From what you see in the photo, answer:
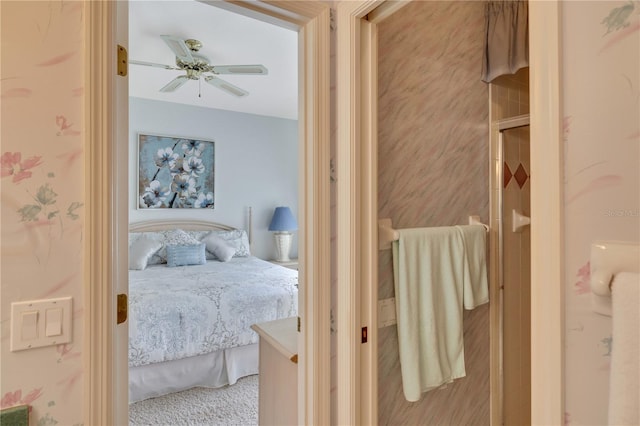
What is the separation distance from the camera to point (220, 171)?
4.79 m

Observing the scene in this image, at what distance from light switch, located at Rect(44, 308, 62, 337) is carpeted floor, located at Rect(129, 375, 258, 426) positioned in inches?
72.9

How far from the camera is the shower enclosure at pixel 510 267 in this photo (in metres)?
1.82

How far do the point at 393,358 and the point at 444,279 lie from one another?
39 centimetres

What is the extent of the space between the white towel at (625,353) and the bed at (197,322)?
2.47m

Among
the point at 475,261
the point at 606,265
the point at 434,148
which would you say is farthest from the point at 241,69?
the point at 606,265

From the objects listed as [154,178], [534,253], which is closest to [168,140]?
[154,178]

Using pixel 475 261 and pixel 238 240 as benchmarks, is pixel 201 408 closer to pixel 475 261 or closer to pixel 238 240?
pixel 475 261

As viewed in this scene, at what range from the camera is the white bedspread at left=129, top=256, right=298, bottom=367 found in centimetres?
239

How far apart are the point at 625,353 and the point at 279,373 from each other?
52.3 inches

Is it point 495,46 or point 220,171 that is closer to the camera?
point 495,46

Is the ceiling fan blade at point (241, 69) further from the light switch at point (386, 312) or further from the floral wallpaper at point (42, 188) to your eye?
the light switch at point (386, 312)

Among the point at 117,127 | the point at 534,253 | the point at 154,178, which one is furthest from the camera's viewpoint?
the point at 154,178

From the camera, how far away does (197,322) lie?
8.35 ft

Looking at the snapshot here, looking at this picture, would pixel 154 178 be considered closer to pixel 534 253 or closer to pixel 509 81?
pixel 509 81
